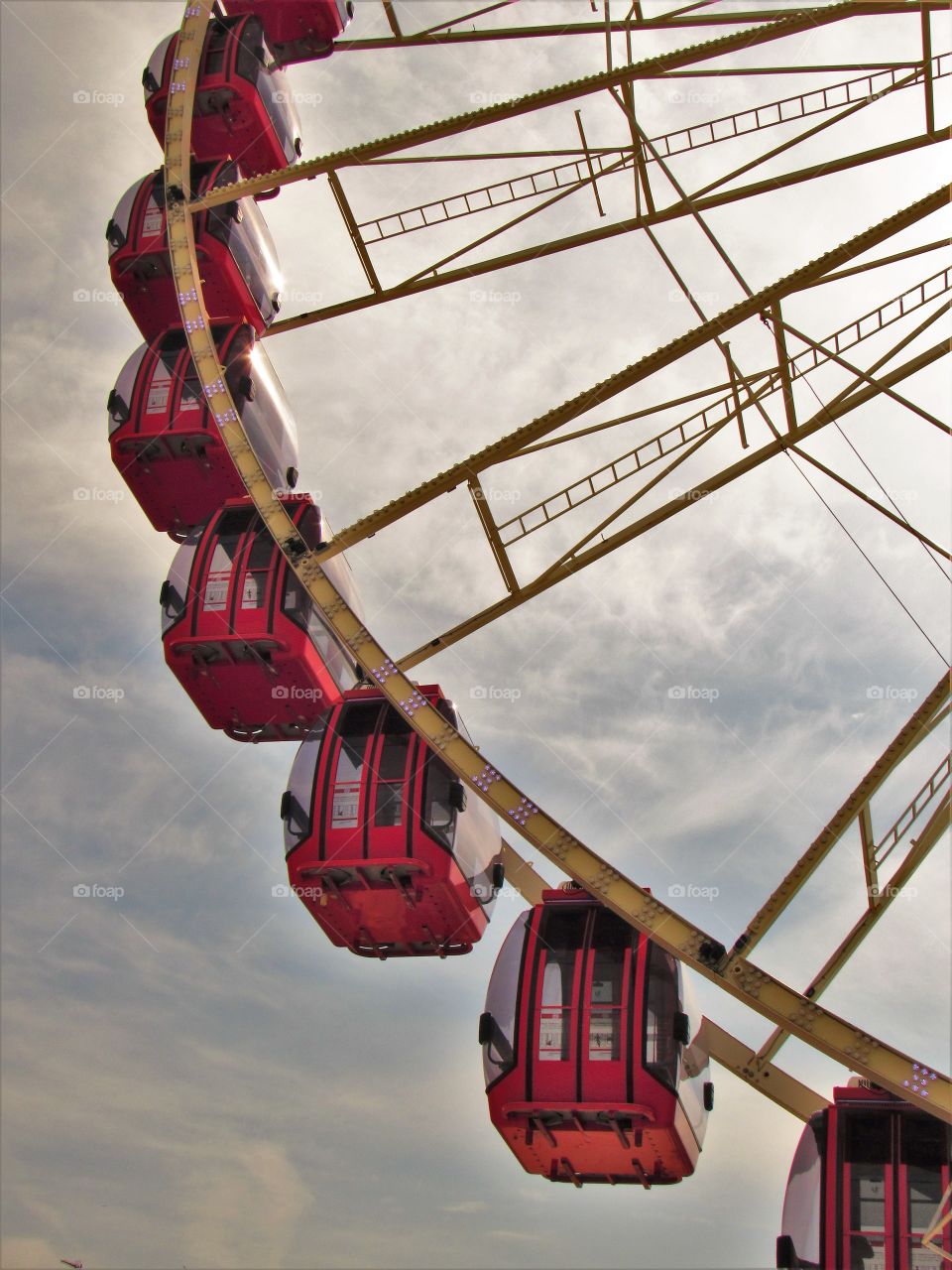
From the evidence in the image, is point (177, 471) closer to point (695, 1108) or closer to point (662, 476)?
point (662, 476)

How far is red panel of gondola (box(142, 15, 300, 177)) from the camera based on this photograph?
24656 millimetres

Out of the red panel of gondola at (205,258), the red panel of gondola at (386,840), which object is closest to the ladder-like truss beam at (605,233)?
the red panel of gondola at (205,258)

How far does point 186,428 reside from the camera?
2048 centimetres

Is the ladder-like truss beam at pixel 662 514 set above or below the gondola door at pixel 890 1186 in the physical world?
above

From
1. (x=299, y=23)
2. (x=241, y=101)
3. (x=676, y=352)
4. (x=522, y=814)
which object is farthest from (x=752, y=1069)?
(x=299, y=23)

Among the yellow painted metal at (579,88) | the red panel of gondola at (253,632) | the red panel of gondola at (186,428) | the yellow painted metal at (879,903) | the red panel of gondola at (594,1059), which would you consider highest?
the yellow painted metal at (579,88)

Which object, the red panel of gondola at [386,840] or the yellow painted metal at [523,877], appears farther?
the yellow painted metal at [523,877]

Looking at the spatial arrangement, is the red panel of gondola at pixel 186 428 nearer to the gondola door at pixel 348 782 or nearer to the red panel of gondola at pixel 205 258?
the red panel of gondola at pixel 205 258

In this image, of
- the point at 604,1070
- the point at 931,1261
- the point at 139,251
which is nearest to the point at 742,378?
the point at 604,1070

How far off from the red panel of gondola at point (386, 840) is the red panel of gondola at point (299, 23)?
16.6 m

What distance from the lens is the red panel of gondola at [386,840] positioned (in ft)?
48.5

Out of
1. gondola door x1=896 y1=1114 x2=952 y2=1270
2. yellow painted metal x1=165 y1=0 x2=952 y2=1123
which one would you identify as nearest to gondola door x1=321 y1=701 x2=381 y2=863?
yellow painted metal x1=165 y1=0 x2=952 y2=1123

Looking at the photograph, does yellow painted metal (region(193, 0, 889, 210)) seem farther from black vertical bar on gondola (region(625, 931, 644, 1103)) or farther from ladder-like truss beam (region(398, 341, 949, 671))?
black vertical bar on gondola (region(625, 931, 644, 1103))

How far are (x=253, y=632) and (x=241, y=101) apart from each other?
12130mm
